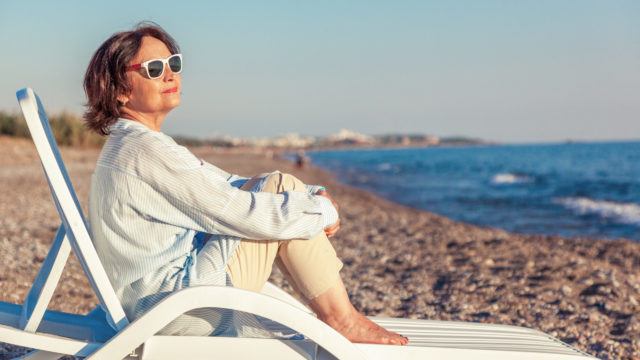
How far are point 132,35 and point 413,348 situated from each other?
1.54m

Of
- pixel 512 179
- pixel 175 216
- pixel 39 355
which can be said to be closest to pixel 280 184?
pixel 175 216

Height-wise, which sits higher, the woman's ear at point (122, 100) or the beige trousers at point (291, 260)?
the woman's ear at point (122, 100)

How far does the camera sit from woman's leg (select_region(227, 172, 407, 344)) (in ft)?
8.54

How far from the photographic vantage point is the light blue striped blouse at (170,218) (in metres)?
2.42

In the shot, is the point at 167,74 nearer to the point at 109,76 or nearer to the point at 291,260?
the point at 109,76

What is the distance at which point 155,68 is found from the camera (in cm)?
264

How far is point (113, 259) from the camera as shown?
2.54 meters

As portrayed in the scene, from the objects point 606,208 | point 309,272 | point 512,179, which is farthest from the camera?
point 512,179

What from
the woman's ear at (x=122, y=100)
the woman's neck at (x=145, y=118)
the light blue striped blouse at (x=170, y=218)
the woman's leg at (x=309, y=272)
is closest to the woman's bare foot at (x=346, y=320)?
the woman's leg at (x=309, y=272)

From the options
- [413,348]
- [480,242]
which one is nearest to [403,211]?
[480,242]

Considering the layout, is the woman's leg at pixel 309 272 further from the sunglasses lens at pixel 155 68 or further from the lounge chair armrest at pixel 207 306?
the sunglasses lens at pixel 155 68

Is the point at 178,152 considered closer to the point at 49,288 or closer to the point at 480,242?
the point at 49,288

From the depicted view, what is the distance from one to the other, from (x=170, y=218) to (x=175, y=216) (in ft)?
0.06

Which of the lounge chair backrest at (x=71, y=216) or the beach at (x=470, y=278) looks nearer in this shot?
the lounge chair backrest at (x=71, y=216)
